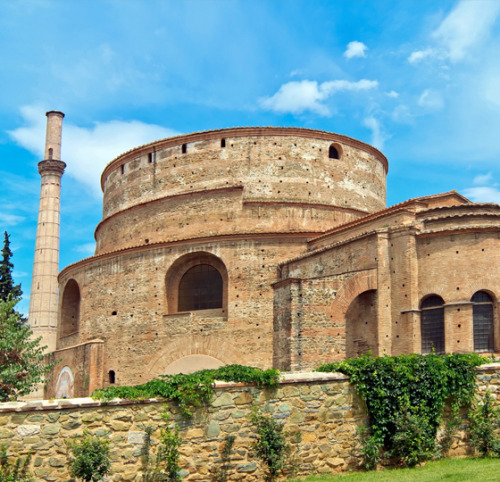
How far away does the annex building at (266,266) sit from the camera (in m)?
17.3

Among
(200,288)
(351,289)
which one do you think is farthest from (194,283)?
(351,289)

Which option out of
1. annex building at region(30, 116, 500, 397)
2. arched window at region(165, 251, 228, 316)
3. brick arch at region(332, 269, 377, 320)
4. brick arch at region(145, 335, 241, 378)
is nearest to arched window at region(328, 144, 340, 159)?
annex building at region(30, 116, 500, 397)

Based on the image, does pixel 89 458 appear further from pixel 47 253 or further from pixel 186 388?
pixel 47 253

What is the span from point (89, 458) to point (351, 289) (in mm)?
11027

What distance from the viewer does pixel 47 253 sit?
3812 centimetres

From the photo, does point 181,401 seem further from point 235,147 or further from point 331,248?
point 235,147

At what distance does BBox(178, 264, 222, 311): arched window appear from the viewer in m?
23.2

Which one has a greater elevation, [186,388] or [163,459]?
[186,388]

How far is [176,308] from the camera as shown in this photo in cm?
2319

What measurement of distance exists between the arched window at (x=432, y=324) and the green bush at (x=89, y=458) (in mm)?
10487

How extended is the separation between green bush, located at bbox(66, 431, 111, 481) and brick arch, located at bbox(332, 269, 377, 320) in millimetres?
10637

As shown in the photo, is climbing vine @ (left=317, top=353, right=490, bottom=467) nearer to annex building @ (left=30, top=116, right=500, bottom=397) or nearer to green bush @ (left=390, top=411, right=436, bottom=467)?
green bush @ (left=390, top=411, right=436, bottom=467)

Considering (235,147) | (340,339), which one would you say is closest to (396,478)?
(340,339)

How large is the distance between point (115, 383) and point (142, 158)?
29.0ft
